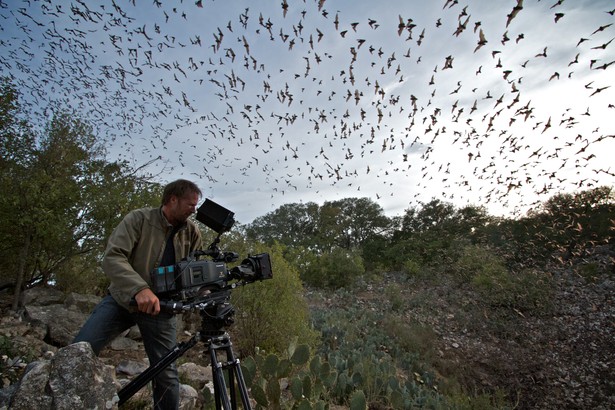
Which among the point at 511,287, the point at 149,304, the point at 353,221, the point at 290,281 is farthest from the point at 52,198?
the point at 353,221

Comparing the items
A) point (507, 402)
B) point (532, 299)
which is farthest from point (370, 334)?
point (532, 299)

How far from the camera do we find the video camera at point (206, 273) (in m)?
1.80

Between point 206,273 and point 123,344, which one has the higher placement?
point 206,273

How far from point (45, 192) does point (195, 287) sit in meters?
6.05

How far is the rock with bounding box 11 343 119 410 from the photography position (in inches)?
67.5

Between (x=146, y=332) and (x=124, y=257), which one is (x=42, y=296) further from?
(x=124, y=257)

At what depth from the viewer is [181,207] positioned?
7.59 feet

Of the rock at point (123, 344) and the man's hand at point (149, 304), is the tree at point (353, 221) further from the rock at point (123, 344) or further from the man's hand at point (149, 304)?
the man's hand at point (149, 304)

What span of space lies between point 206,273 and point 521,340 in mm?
11484

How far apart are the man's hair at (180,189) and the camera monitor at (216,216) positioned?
9.1 inches

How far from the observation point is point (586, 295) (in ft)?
36.8

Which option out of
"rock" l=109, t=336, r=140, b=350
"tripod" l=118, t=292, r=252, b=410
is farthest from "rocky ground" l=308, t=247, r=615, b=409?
"rock" l=109, t=336, r=140, b=350

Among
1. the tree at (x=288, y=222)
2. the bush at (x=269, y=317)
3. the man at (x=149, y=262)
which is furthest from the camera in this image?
the tree at (x=288, y=222)

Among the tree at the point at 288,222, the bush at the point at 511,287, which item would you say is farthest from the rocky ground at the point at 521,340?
the tree at the point at 288,222
